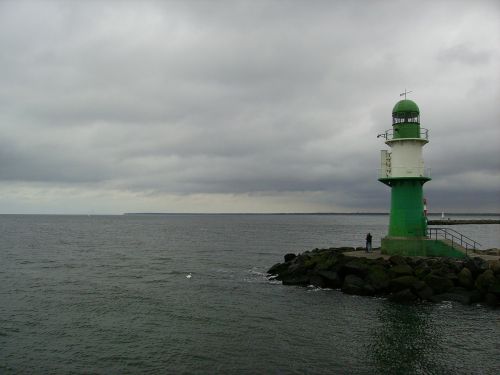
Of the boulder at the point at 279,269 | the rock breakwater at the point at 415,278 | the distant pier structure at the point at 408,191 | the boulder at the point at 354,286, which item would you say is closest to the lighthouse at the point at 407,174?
the distant pier structure at the point at 408,191

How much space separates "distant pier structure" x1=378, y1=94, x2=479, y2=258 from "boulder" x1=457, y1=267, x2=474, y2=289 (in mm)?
3541

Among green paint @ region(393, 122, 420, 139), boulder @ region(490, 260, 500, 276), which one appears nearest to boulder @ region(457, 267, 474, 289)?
boulder @ region(490, 260, 500, 276)

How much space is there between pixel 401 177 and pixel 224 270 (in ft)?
53.4

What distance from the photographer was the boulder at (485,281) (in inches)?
842

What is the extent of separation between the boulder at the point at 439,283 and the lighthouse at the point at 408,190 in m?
3.81

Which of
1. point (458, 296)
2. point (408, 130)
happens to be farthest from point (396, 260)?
point (408, 130)

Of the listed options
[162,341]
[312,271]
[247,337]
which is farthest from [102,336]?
[312,271]

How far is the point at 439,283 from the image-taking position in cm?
2230

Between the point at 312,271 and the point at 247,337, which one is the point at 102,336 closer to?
the point at 247,337

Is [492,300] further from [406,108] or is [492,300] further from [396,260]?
[406,108]

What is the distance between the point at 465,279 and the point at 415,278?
2.57m

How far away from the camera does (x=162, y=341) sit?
16422 millimetres

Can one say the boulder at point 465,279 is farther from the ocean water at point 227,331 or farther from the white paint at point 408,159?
the white paint at point 408,159

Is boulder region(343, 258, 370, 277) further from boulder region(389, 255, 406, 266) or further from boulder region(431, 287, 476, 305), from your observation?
boulder region(431, 287, 476, 305)
